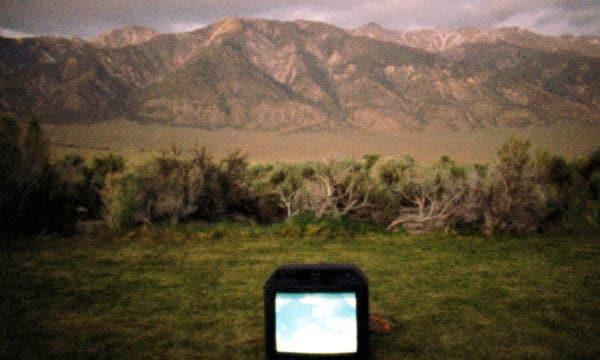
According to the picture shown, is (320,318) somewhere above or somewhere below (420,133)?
below

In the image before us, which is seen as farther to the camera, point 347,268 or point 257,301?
point 257,301

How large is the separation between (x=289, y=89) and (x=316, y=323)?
553 feet

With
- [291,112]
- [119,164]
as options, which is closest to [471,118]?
[291,112]

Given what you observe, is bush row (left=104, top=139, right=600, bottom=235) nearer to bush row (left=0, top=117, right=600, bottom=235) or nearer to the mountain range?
bush row (left=0, top=117, right=600, bottom=235)

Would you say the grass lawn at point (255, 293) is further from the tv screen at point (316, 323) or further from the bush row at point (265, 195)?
the bush row at point (265, 195)

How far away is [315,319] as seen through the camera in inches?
158

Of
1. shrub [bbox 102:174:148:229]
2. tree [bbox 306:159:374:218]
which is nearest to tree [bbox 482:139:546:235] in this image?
tree [bbox 306:159:374:218]

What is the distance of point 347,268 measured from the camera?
163 inches

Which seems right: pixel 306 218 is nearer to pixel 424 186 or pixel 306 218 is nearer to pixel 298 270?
pixel 424 186

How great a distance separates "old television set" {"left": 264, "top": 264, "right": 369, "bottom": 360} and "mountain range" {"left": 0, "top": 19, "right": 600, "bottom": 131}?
11669 centimetres

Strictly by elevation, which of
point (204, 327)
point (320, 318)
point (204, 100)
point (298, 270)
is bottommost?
point (204, 327)

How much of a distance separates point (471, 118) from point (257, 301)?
13952cm

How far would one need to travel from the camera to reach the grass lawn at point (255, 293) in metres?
4.46

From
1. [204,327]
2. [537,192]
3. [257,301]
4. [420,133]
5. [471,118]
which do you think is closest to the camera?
[204,327]
